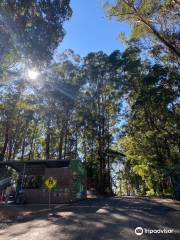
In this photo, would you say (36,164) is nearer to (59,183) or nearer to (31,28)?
(59,183)

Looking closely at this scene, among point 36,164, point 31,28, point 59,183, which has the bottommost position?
point 59,183

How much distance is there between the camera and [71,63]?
36656 millimetres

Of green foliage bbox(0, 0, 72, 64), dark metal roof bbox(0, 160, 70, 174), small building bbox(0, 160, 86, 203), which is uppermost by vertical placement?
green foliage bbox(0, 0, 72, 64)

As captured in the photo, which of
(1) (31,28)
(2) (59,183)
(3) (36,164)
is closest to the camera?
(1) (31,28)

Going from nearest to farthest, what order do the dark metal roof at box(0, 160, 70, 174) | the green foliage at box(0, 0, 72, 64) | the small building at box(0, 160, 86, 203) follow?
the green foliage at box(0, 0, 72, 64) < the small building at box(0, 160, 86, 203) < the dark metal roof at box(0, 160, 70, 174)

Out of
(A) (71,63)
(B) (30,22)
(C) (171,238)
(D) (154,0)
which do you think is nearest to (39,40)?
(B) (30,22)

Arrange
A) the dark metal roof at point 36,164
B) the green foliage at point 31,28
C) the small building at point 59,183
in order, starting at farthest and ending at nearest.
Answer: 1. the dark metal roof at point 36,164
2. the small building at point 59,183
3. the green foliage at point 31,28

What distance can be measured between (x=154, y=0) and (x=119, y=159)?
28.7 m

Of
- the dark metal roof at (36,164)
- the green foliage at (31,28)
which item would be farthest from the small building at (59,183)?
the green foliage at (31,28)

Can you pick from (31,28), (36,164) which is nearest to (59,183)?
(36,164)

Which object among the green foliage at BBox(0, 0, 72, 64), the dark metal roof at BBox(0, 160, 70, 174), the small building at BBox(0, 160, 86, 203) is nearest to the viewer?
the green foliage at BBox(0, 0, 72, 64)

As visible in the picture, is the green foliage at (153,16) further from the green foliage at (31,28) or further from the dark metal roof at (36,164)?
the dark metal roof at (36,164)

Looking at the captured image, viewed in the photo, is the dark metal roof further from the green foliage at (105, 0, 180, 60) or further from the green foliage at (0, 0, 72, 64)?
the green foliage at (105, 0, 180, 60)

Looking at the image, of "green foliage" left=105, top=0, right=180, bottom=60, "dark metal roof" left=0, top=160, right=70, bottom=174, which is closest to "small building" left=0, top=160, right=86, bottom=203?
"dark metal roof" left=0, top=160, right=70, bottom=174
